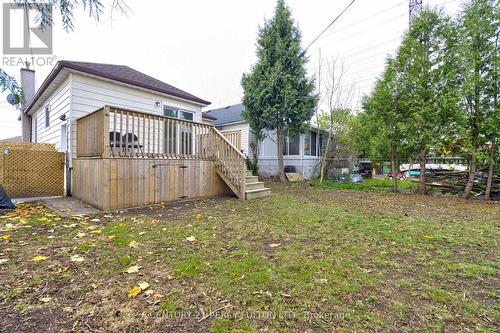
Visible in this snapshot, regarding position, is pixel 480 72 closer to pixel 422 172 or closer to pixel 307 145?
pixel 422 172

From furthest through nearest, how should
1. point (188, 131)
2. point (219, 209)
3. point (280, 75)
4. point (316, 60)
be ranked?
point (316, 60) → point (280, 75) → point (188, 131) → point (219, 209)

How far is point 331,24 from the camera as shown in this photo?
8.18 m

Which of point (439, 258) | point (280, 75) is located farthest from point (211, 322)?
point (280, 75)

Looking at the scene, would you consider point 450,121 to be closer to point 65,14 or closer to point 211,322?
point 211,322

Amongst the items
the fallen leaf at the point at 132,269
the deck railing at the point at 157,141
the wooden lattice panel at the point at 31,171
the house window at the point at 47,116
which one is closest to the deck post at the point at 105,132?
the deck railing at the point at 157,141

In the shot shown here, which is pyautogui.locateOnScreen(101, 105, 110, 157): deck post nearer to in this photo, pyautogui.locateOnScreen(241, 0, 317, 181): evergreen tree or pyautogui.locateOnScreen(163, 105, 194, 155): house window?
pyautogui.locateOnScreen(163, 105, 194, 155): house window

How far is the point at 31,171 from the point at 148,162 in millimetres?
3942

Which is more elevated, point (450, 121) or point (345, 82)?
point (345, 82)

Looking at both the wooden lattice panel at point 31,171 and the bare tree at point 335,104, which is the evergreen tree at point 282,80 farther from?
the wooden lattice panel at point 31,171

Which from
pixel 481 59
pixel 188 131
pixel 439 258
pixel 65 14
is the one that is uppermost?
pixel 481 59

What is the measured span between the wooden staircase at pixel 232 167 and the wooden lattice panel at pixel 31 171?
15.1 feet

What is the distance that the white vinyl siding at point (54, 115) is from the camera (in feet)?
21.8

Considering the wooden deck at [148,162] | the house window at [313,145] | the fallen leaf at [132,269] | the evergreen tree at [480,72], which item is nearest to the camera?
the fallen leaf at [132,269]

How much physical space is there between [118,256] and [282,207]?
363cm
